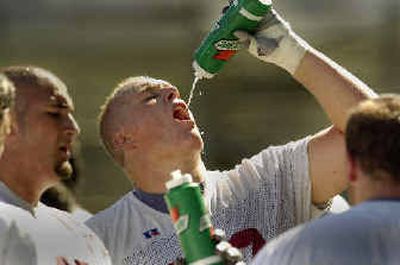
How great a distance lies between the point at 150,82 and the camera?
4.70m

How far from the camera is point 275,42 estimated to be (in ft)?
15.0

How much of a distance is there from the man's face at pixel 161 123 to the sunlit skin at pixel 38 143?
10.6 inches

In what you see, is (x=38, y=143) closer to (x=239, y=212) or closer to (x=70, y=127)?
(x=70, y=127)

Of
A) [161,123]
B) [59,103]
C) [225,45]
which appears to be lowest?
[161,123]

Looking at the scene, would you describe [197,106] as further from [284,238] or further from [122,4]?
[284,238]

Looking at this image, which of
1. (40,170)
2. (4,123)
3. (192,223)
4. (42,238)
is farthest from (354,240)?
(40,170)

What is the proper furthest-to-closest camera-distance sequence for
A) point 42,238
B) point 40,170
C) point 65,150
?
point 65,150 < point 40,170 < point 42,238

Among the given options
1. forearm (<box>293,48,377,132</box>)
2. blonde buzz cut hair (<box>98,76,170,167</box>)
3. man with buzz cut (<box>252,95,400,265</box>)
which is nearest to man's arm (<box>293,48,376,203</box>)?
forearm (<box>293,48,377,132</box>)

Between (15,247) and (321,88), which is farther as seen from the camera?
(321,88)

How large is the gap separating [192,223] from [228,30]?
100 cm

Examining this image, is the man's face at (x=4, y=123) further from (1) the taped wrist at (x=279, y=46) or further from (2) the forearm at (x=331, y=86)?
(2) the forearm at (x=331, y=86)

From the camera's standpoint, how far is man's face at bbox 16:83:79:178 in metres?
4.27

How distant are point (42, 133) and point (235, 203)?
0.61 meters

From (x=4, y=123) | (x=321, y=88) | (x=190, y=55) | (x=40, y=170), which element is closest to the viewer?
(x=4, y=123)
